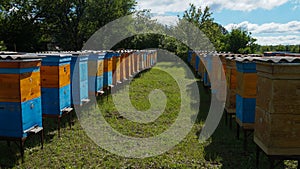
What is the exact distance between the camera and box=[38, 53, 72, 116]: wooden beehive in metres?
4.90

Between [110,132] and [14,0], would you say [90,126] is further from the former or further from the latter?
[14,0]

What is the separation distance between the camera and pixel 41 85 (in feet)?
16.4

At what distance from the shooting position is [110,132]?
5543mm

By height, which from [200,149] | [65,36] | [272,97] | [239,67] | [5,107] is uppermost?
[65,36]

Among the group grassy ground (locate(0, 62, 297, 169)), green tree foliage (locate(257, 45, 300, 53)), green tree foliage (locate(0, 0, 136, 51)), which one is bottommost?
grassy ground (locate(0, 62, 297, 169))

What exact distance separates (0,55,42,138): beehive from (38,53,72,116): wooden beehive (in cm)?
73

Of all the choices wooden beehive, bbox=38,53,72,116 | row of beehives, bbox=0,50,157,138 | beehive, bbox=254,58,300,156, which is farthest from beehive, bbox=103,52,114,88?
beehive, bbox=254,58,300,156

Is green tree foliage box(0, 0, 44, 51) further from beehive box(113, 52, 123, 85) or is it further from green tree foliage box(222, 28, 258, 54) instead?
green tree foliage box(222, 28, 258, 54)

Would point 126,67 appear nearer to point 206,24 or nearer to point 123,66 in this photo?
point 123,66

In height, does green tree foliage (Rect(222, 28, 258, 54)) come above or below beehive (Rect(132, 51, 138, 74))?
above

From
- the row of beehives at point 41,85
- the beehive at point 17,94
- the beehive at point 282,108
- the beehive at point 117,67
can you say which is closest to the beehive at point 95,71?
the row of beehives at point 41,85

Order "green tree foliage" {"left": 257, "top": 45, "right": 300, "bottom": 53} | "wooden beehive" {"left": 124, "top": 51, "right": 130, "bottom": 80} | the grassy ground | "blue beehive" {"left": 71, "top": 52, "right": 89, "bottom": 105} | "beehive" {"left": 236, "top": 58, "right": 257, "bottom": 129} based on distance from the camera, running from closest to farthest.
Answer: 1. the grassy ground
2. "beehive" {"left": 236, "top": 58, "right": 257, "bottom": 129}
3. "blue beehive" {"left": 71, "top": 52, "right": 89, "bottom": 105}
4. "wooden beehive" {"left": 124, "top": 51, "right": 130, "bottom": 80}
5. "green tree foliage" {"left": 257, "top": 45, "right": 300, "bottom": 53}

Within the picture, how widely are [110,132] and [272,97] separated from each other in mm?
3373

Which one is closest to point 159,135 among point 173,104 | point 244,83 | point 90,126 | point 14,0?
point 90,126
